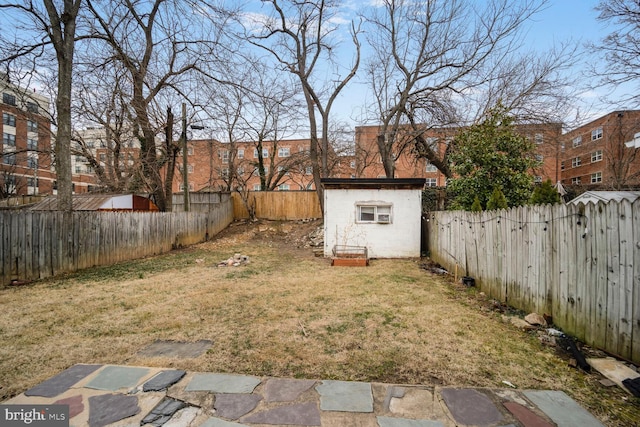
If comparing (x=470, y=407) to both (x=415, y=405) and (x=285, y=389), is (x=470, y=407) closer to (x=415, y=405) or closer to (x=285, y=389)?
(x=415, y=405)

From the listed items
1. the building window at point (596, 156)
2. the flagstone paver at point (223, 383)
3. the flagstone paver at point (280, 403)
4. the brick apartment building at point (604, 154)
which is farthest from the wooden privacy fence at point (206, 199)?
the building window at point (596, 156)

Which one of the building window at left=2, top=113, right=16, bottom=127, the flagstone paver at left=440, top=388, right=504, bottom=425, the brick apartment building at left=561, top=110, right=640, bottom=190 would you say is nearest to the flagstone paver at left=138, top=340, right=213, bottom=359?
the flagstone paver at left=440, top=388, right=504, bottom=425

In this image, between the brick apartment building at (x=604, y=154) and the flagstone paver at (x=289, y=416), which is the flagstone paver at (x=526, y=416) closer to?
the flagstone paver at (x=289, y=416)

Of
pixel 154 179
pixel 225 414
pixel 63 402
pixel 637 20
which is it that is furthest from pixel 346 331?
pixel 637 20

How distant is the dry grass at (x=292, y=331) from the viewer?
2.76 m

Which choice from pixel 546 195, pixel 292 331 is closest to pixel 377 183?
pixel 546 195

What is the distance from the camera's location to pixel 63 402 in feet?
7.41

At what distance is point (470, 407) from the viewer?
224 cm

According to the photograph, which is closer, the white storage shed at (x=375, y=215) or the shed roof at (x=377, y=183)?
the shed roof at (x=377, y=183)

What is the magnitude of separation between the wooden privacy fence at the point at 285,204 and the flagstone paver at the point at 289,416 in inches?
649

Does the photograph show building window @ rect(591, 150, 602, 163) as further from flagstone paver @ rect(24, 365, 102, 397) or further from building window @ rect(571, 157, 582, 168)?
flagstone paver @ rect(24, 365, 102, 397)

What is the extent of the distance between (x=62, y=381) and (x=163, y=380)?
86cm

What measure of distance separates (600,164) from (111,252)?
35831mm

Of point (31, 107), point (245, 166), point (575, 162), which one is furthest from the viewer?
point (575, 162)
